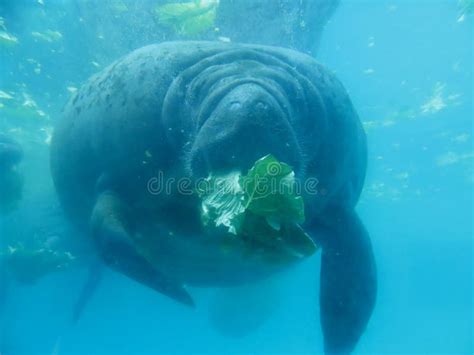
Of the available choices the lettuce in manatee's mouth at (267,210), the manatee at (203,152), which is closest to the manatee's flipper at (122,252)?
the manatee at (203,152)

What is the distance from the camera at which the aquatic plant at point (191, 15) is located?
9703 mm

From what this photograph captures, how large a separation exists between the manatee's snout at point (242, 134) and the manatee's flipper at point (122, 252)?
1.32m

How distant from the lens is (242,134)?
2945 mm

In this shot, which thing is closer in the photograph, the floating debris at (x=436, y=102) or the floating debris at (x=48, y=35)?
the floating debris at (x=48, y=35)

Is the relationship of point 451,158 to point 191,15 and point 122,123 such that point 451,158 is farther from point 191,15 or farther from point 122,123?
point 122,123

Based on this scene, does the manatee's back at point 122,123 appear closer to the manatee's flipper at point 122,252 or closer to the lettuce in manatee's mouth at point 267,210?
the manatee's flipper at point 122,252

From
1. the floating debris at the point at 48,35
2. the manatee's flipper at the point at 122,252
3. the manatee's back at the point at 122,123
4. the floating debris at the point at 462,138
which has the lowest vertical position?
the manatee's flipper at the point at 122,252

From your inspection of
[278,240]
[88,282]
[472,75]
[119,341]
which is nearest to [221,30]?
[278,240]

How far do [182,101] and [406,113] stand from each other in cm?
1792

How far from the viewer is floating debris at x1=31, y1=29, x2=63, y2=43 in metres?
12.4

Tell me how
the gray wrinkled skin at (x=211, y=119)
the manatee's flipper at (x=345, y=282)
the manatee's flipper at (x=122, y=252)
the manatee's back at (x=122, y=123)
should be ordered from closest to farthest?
the gray wrinkled skin at (x=211, y=119)
the manatee's flipper at (x=122, y=252)
the manatee's back at (x=122, y=123)
the manatee's flipper at (x=345, y=282)

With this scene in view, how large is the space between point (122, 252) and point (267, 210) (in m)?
2.08

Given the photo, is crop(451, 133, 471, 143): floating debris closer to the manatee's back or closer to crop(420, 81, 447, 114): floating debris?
crop(420, 81, 447, 114): floating debris

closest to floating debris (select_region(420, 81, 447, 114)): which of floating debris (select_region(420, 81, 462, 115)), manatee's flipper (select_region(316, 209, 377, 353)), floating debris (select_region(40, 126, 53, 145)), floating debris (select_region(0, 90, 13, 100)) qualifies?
floating debris (select_region(420, 81, 462, 115))
